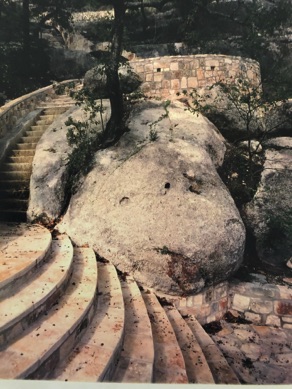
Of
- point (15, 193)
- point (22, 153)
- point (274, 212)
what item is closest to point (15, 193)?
point (15, 193)

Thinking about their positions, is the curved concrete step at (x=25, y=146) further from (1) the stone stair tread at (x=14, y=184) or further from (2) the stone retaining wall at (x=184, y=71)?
(2) the stone retaining wall at (x=184, y=71)

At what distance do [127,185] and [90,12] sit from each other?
4.91m

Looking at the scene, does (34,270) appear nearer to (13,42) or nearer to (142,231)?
(142,231)

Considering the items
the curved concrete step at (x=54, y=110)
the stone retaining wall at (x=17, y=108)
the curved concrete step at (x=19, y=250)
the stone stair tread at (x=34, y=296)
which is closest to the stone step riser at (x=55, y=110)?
the curved concrete step at (x=54, y=110)

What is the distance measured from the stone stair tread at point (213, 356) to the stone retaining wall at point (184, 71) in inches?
237

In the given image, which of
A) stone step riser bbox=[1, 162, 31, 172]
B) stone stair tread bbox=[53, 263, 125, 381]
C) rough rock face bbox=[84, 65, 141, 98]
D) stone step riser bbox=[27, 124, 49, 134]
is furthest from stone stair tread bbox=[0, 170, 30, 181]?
stone stair tread bbox=[53, 263, 125, 381]

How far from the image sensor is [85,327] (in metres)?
2.98

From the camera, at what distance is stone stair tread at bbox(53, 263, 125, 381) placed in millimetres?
2404

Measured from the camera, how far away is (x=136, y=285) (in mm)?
4293

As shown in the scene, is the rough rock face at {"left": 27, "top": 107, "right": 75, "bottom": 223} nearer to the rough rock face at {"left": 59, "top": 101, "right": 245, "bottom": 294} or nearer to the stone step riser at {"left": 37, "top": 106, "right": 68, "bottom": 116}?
the rough rock face at {"left": 59, "top": 101, "right": 245, "bottom": 294}

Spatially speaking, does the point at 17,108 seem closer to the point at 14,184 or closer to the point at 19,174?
the point at 19,174

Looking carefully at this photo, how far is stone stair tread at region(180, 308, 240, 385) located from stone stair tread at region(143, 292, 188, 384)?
0.55 m

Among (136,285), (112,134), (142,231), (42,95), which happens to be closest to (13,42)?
(42,95)

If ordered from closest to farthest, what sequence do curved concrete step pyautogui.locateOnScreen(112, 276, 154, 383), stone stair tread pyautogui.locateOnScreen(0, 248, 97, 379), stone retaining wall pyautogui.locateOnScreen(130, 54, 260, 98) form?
1. stone stair tread pyautogui.locateOnScreen(0, 248, 97, 379)
2. curved concrete step pyautogui.locateOnScreen(112, 276, 154, 383)
3. stone retaining wall pyautogui.locateOnScreen(130, 54, 260, 98)
